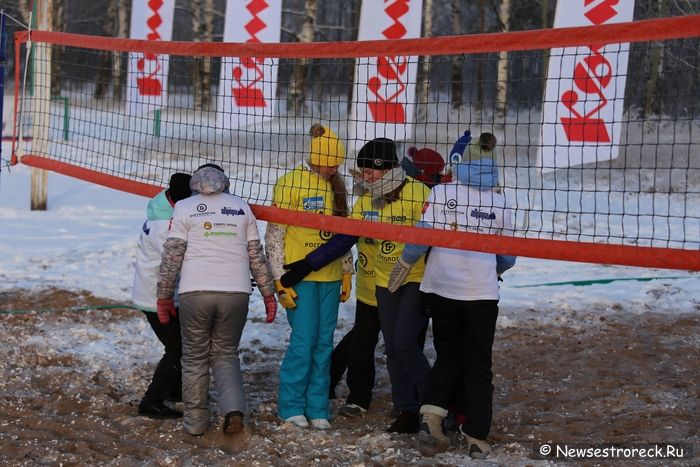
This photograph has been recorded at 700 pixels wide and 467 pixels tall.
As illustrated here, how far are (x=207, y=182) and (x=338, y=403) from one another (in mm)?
1785

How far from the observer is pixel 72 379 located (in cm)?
606

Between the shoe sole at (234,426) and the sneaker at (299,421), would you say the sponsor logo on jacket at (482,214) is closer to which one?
A: the sneaker at (299,421)

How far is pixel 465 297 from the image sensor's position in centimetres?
486

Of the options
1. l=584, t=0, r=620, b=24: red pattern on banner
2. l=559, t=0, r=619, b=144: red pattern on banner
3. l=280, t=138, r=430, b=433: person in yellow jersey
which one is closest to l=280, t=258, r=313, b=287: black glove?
l=280, t=138, r=430, b=433: person in yellow jersey

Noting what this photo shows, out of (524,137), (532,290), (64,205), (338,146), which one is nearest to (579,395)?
(338,146)

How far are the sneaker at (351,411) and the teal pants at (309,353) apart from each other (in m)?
0.16

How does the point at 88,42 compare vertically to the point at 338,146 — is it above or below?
above

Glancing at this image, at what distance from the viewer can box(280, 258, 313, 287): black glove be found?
530 centimetres

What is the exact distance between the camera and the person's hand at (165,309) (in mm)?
5172

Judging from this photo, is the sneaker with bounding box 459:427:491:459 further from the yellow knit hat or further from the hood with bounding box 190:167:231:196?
the hood with bounding box 190:167:231:196

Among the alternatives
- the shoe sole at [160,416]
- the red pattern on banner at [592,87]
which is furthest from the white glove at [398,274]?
the red pattern on banner at [592,87]

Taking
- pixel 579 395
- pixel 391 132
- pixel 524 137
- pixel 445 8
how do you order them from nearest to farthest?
pixel 579 395 < pixel 391 132 < pixel 524 137 < pixel 445 8

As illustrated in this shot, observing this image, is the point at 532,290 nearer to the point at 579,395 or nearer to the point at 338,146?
the point at 579,395

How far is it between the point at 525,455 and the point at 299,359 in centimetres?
141
